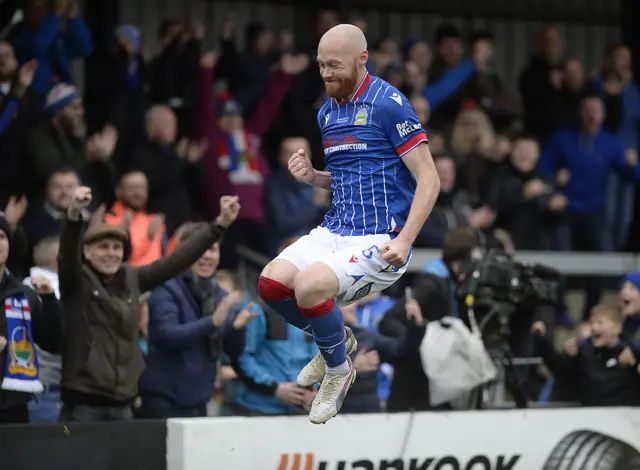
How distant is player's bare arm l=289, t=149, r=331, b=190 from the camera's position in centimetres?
669

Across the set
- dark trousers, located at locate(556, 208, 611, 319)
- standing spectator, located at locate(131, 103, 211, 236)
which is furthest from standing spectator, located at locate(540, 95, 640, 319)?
standing spectator, located at locate(131, 103, 211, 236)

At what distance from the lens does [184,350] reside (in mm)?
8328

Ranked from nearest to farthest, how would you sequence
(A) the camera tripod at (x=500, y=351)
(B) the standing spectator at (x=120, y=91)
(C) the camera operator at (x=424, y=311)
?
(C) the camera operator at (x=424, y=311)
(A) the camera tripod at (x=500, y=351)
(B) the standing spectator at (x=120, y=91)

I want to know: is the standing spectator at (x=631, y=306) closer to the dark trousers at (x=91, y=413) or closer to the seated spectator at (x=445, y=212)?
the seated spectator at (x=445, y=212)

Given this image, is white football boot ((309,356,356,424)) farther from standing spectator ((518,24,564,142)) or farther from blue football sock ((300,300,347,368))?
standing spectator ((518,24,564,142))

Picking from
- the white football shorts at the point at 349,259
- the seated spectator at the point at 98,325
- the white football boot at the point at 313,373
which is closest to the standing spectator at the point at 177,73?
the seated spectator at the point at 98,325

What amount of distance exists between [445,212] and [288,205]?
1490 mm

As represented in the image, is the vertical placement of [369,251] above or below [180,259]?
above

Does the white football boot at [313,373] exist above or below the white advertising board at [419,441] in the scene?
above

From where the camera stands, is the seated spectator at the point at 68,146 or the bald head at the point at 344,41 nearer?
the bald head at the point at 344,41

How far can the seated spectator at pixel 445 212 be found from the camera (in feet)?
39.6

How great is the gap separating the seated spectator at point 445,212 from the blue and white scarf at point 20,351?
500 cm

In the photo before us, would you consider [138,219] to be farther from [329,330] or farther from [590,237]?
[590,237]

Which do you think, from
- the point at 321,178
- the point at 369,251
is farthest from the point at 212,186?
the point at 369,251
